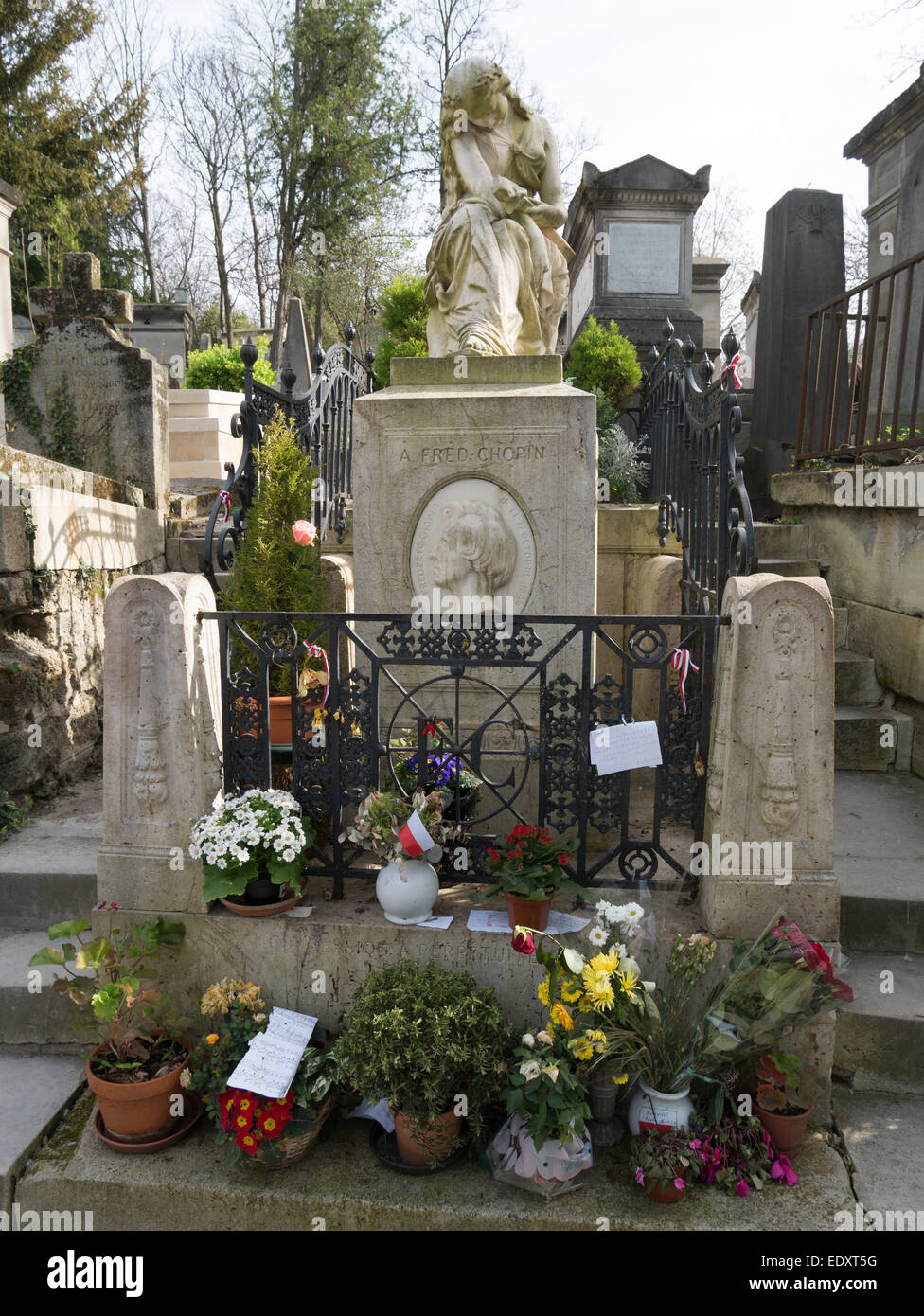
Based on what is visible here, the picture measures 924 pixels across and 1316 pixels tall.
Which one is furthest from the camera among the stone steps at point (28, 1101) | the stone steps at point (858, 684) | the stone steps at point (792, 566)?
the stone steps at point (792, 566)

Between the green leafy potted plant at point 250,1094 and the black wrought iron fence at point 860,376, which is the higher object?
the black wrought iron fence at point 860,376

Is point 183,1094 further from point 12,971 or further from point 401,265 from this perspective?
point 401,265

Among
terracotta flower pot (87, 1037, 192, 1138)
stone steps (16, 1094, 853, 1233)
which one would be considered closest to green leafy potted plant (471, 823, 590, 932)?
stone steps (16, 1094, 853, 1233)

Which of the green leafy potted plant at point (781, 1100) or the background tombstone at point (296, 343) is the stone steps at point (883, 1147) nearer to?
the green leafy potted plant at point (781, 1100)

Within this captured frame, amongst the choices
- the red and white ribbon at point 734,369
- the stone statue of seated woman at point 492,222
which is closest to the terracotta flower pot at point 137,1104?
the red and white ribbon at point 734,369

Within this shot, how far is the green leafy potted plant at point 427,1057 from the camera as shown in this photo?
2.64 m

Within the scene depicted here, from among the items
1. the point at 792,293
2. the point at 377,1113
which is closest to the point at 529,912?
the point at 377,1113

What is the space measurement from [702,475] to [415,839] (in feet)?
8.67

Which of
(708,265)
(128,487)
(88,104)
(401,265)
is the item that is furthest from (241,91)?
(128,487)

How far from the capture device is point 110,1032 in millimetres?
2924

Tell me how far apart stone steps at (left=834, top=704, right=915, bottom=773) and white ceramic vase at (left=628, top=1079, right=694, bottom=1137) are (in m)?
2.91

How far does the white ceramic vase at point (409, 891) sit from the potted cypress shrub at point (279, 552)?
5.78 ft

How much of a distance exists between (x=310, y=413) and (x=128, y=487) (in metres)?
1.60

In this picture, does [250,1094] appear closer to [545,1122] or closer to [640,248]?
[545,1122]
